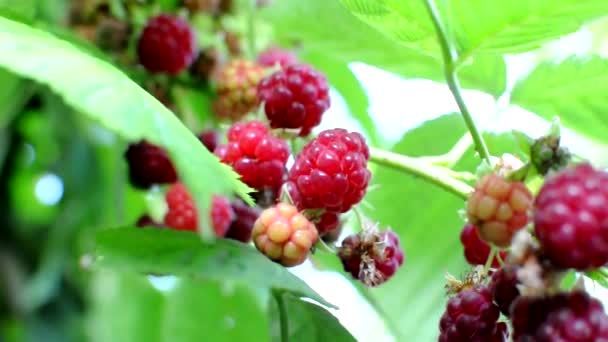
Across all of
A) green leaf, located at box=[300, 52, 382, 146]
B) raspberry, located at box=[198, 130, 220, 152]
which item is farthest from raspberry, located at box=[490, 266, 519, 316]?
green leaf, located at box=[300, 52, 382, 146]

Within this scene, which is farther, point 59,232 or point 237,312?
point 59,232

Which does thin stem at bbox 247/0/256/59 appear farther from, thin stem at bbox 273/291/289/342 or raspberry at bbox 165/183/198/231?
thin stem at bbox 273/291/289/342

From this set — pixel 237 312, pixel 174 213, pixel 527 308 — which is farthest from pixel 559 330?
pixel 237 312

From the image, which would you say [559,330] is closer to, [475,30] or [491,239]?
[491,239]

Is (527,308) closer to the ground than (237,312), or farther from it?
farther from it

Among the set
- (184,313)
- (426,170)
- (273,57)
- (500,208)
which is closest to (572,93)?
(426,170)
